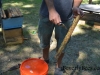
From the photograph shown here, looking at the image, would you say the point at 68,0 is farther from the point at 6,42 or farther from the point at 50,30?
the point at 6,42

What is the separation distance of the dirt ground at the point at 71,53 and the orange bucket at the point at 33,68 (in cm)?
76

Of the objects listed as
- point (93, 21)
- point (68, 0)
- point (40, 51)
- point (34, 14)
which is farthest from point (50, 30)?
point (34, 14)

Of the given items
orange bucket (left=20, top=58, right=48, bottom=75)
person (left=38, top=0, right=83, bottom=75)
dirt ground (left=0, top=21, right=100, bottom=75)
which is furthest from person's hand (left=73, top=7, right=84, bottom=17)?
dirt ground (left=0, top=21, right=100, bottom=75)

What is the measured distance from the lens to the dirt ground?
10.6ft

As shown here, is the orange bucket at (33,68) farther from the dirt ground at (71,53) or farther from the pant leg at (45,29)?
the dirt ground at (71,53)

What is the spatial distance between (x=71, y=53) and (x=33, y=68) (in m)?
1.46

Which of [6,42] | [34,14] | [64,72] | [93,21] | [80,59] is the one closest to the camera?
[64,72]

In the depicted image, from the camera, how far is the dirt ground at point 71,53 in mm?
3238

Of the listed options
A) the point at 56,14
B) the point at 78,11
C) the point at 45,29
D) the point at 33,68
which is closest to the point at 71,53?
the point at 45,29

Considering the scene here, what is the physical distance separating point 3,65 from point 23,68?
1060mm

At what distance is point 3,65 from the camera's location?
129 inches

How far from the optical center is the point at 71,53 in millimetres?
3668

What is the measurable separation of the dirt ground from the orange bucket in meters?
0.76

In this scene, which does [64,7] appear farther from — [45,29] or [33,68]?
[33,68]
